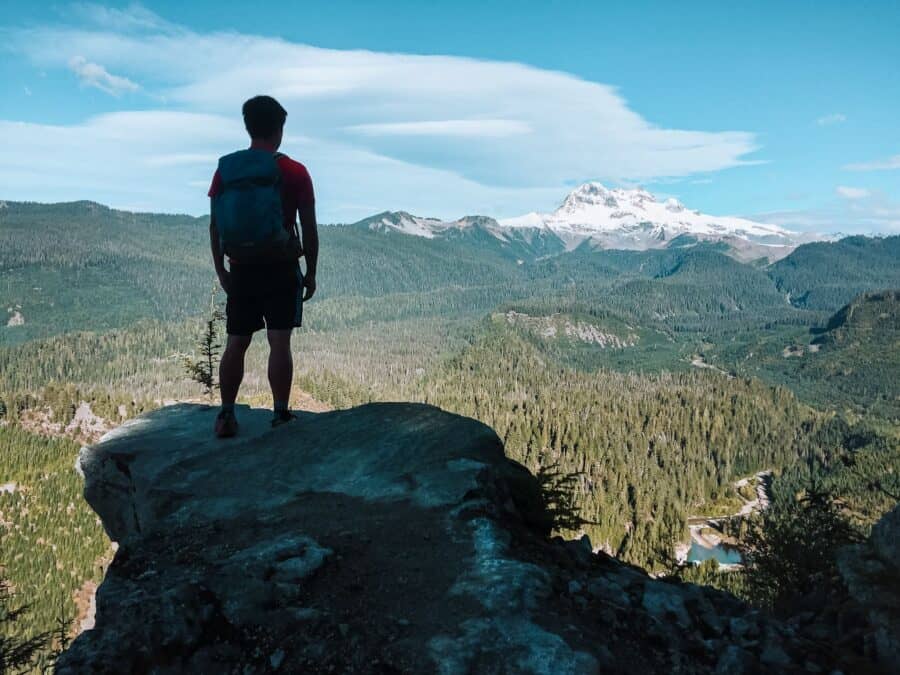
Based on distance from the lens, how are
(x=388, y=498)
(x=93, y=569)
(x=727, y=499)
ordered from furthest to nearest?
(x=727, y=499)
(x=93, y=569)
(x=388, y=498)

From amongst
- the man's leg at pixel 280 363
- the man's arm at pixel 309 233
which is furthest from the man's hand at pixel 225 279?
the man's arm at pixel 309 233

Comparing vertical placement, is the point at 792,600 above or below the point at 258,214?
below

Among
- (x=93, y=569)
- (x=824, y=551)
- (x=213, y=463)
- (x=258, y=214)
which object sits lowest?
(x=93, y=569)

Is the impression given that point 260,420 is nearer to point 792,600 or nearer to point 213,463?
point 213,463

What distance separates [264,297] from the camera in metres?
8.91

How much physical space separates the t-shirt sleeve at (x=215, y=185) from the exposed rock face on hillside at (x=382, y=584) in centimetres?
387

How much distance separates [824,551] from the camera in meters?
10.4

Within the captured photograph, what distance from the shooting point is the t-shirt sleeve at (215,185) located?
8.17 metres

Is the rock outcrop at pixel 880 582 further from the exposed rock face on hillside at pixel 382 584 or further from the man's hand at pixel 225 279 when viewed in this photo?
the man's hand at pixel 225 279

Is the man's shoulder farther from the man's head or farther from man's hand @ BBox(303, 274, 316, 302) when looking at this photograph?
man's hand @ BBox(303, 274, 316, 302)

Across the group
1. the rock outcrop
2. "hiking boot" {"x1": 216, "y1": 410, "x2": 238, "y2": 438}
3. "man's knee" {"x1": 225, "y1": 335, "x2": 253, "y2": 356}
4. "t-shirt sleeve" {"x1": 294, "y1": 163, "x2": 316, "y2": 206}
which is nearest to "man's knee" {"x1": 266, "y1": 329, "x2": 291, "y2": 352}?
"man's knee" {"x1": 225, "y1": 335, "x2": 253, "y2": 356}

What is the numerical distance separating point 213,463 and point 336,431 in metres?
1.85

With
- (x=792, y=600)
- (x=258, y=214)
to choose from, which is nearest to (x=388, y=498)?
(x=258, y=214)

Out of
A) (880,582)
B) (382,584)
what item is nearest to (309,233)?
(382,584)
